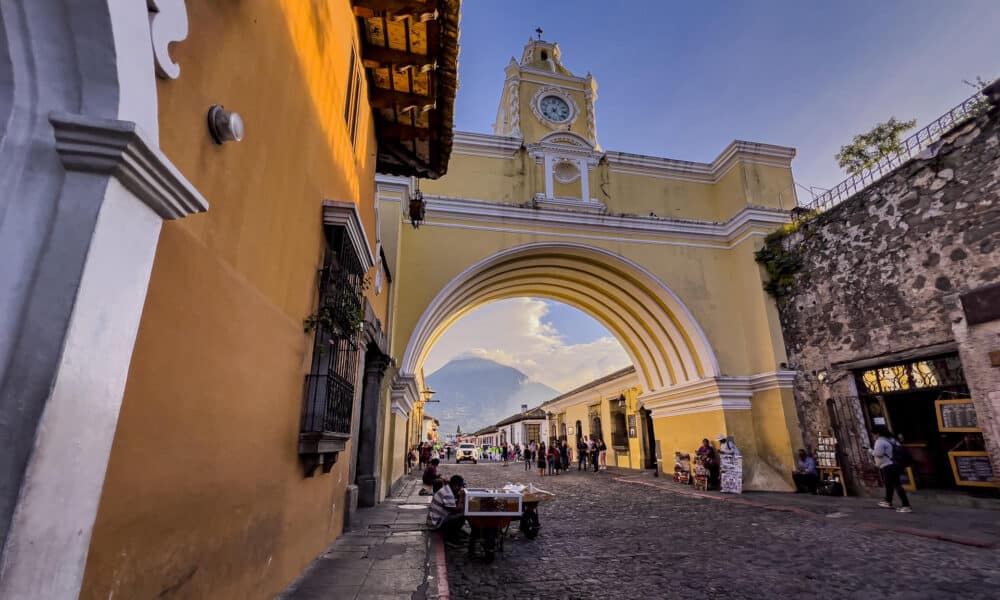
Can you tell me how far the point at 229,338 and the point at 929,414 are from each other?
14.1 metres

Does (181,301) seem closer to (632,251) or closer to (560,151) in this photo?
(632,251)

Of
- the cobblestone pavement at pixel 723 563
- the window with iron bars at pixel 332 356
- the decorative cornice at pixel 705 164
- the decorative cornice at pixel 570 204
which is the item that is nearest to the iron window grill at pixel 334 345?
the window with iron bars at pixel 332 356

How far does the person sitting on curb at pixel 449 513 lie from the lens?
233 inches

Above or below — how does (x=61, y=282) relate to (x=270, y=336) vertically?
below

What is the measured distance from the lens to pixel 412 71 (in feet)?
20.6

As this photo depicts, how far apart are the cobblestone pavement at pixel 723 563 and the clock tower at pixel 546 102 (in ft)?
39.2

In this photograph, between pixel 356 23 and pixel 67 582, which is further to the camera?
pixel 356 23

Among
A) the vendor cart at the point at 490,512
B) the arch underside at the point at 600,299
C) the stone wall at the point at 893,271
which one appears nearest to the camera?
the vendor cart at the point at 490,512

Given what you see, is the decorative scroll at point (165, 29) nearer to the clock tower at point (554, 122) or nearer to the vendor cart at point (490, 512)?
the vendor cart at point (490, 512)

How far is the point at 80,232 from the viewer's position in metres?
1.61

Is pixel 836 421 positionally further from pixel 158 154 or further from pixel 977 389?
pixel 158 154

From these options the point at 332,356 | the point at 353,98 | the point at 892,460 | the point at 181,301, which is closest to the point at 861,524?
the point at 892,460

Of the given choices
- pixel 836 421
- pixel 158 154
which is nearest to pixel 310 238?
pixel 158 154

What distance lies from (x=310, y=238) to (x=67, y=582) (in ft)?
10.2
